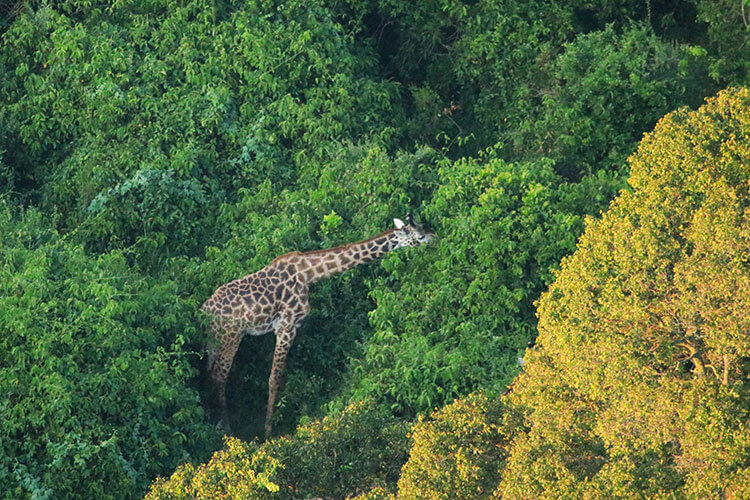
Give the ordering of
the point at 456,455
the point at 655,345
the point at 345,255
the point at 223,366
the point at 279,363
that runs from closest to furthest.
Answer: the point at 655,345
the point at 456,455
the point at 223,366
the point at 279,363
the point at 345,255

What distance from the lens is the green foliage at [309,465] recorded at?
17703mm

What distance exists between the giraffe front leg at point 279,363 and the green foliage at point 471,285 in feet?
3.66

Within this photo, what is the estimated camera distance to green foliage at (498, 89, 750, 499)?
1527 centimetres

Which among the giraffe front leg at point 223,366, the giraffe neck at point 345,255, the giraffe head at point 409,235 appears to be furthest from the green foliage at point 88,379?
the giraffe head at point 409,235

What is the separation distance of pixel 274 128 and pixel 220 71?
4.48 ft

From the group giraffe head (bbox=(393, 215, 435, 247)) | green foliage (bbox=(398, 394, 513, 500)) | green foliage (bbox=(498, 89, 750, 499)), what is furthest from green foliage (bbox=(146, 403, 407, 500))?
giraffe head (bbox=(393, 215, 435, 247))

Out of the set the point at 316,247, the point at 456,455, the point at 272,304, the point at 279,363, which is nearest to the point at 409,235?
the point at 316,247

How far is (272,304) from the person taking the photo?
73.5 ft

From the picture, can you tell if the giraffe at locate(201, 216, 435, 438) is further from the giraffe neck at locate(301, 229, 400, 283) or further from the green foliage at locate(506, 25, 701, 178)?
the green foliage at locate(506, 25, 701, 178)

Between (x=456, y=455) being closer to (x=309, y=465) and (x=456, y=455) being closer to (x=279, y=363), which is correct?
(x=309, y=465)

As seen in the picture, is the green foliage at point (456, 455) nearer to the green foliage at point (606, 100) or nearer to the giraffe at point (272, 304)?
the giraffe at point (272, 304)

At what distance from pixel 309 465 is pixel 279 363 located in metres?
4.19

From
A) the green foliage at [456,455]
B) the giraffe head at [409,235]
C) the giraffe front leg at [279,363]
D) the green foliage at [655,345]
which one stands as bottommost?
the giraffe front leg at [279,363]

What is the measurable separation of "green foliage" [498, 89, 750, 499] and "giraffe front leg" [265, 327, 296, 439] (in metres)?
5.64
